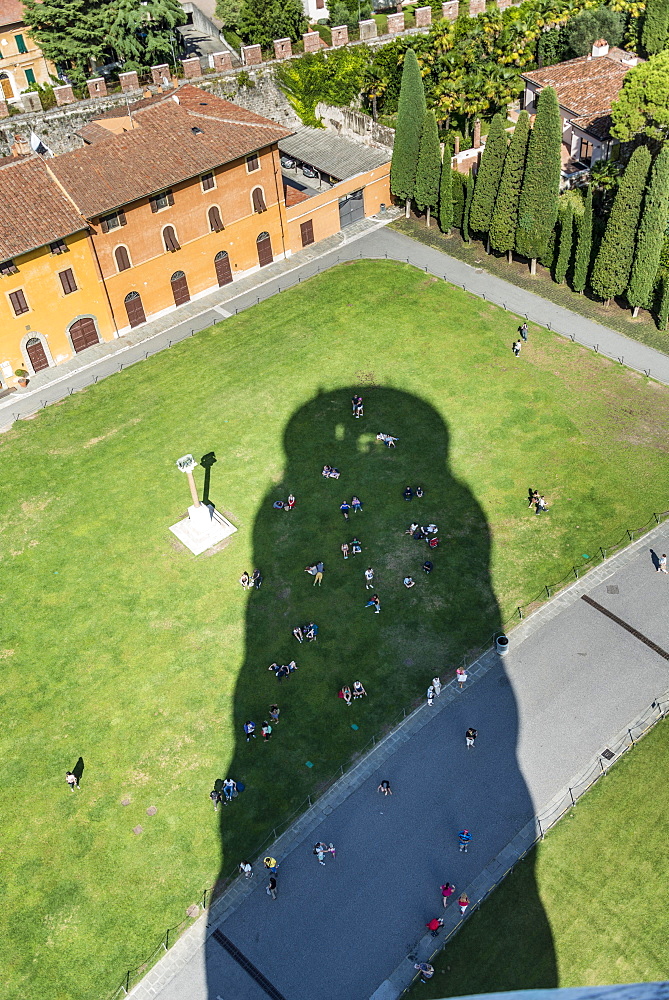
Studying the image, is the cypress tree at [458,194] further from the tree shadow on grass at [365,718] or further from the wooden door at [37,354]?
the wooden door at [37,354]

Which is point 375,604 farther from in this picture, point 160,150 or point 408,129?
point 408,129

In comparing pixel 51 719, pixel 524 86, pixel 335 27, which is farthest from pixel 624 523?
pixel 335 27

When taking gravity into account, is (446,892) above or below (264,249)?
below

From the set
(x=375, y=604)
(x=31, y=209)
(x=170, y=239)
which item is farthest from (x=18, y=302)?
(x=375, y=604)

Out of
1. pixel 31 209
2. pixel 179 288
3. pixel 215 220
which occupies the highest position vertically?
pixel 31 209

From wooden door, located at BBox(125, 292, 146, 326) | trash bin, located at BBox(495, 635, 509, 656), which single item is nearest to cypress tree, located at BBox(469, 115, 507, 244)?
wooden door, located at BBox(125, 292, 146, 326)

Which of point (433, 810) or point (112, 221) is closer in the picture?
point (433, 810)

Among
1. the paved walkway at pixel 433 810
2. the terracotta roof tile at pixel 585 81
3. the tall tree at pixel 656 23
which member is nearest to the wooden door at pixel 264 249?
the terracotta roof tile at pixel 585 81
